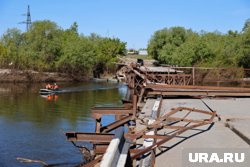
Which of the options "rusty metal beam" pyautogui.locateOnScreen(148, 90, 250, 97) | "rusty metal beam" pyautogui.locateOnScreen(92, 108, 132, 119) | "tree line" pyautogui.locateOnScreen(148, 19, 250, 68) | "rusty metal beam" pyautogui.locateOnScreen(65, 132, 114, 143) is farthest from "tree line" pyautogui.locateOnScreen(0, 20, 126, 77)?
"rusty metal beam" pyautogui.locateOnScreen(65, 132, 114, 143)

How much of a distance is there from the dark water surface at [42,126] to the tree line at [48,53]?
37412mm

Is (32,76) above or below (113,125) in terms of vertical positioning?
below

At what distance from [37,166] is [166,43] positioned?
72.3 metres

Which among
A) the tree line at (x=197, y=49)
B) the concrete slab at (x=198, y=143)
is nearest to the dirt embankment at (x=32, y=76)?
the tree line at (x=197, y=49)

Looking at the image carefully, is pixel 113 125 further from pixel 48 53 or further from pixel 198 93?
pixel 48 53

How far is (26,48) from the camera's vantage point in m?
85.9

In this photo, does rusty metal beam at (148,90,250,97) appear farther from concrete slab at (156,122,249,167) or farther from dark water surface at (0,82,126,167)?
concrete slab at (156,122,249,167)

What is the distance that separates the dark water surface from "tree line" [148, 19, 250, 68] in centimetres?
2987

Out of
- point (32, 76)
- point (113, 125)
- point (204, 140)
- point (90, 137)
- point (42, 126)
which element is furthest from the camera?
point (32, 76)

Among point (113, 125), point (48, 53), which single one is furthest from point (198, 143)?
point (48, 53)

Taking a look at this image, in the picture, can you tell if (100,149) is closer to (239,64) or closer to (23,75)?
(239,64)

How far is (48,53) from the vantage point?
282 feet

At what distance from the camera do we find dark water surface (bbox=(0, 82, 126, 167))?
17.6 metres

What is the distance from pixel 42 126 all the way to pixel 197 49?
52359 millimetres
